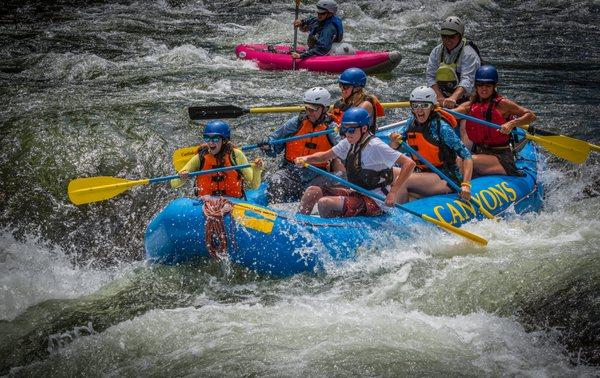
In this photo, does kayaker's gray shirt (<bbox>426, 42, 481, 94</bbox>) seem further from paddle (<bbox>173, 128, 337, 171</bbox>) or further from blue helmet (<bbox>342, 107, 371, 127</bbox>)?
blue helmet (<bbox>342, 107, 371, 127</bbox>)

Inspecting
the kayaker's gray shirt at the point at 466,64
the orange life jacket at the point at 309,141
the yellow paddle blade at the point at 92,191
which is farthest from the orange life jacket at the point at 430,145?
the yellow paddle blade at the point at 92,191

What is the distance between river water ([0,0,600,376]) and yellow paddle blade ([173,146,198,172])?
1006mm

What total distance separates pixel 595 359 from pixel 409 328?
128 cm

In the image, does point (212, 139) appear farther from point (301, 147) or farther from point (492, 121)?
point (492, 121)

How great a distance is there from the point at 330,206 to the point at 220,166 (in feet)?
3.48

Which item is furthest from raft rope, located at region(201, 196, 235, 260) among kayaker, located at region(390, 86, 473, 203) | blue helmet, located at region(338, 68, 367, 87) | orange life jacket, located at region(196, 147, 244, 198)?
blue helmet, located at region(338, 68, 367, 87)

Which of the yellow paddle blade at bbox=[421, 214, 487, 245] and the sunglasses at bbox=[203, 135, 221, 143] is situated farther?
the sunglasses at bbox=[203, 135, 221, 143]

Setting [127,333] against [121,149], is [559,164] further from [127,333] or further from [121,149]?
[127,333]

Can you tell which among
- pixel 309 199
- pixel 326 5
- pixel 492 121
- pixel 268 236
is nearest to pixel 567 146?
pixel 492 121

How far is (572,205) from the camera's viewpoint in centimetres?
839

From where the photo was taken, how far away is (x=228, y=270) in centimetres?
663

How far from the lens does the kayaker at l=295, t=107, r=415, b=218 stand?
21.9 ft

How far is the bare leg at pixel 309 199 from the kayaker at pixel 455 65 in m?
2.27

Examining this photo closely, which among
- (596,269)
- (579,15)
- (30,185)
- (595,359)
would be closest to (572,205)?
(596,269)
